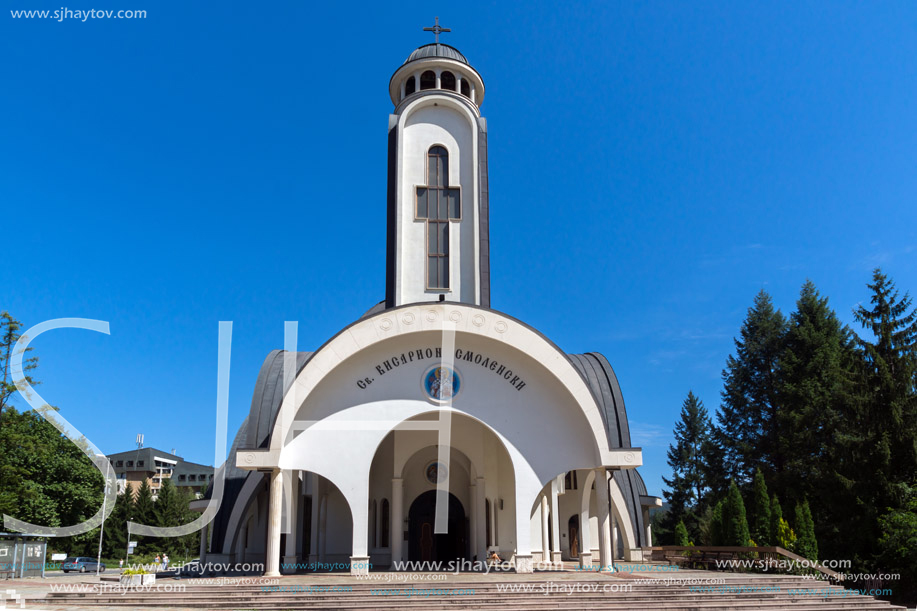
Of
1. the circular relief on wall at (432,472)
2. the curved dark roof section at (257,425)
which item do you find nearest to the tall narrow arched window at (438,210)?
the curved dark roof section at (257,425)

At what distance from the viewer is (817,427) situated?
104 ft

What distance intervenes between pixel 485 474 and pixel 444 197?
8.82 meters

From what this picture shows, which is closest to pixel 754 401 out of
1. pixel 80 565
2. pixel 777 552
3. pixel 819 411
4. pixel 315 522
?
pixel 819 411

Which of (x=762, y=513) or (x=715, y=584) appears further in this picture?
(x=762, y=513)

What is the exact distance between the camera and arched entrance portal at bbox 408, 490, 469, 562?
2025cm

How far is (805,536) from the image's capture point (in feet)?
71.0

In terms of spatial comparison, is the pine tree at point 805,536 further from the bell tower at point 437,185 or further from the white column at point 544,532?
the bell tower at point 437,185

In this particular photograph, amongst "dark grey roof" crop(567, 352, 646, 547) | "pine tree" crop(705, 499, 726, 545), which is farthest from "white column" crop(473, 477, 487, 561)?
"pine tree" crop(705, 499, 726, 545)

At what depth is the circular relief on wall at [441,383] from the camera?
57.0 feet

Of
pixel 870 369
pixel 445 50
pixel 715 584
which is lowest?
pixel 715 584

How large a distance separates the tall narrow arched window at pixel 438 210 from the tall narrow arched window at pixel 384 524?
6982mm

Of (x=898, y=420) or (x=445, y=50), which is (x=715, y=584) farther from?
(x=445, y=50)

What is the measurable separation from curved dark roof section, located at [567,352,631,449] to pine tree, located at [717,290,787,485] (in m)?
15.3

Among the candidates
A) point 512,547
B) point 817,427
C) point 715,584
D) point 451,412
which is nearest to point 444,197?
point 451,412
